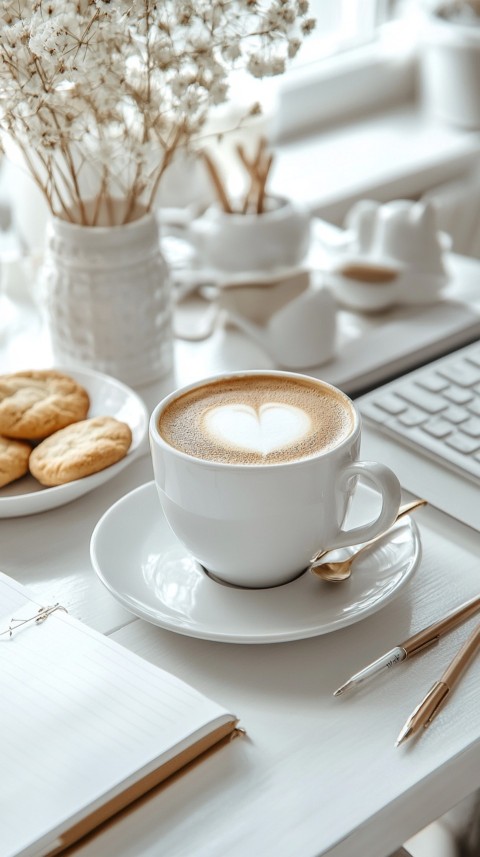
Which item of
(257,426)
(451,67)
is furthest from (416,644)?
(451,67)

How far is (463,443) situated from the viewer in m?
0.78

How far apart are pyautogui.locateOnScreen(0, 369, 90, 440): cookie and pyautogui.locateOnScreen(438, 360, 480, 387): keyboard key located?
306 mm

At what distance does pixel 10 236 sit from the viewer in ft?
4.70

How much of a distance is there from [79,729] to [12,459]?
271 mm

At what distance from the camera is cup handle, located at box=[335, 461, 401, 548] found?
0.60 meters

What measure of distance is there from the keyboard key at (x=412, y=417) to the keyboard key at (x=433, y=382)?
1.4 inches

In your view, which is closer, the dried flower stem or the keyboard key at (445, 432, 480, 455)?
the keyboard key at (445, 432, 480, 455)

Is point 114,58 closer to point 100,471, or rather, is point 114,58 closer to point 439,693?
point 100,471

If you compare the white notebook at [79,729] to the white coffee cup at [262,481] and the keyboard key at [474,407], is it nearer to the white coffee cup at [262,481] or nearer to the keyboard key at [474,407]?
the white coffee cup at [262,481]

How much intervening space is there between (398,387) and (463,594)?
26 centimetres

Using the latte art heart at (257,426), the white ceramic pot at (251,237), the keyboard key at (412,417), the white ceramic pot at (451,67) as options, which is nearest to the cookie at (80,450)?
the latte art heart at (257,426)

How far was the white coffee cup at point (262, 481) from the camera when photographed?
0.59 m

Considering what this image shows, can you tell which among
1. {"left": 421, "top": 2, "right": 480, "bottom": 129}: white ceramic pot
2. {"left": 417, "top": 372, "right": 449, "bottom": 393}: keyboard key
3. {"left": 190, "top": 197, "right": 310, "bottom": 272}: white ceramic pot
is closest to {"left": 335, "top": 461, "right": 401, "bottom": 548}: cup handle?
{"left": 417, "top": 372, "right": 449, "bottom": 393}: keyboard key

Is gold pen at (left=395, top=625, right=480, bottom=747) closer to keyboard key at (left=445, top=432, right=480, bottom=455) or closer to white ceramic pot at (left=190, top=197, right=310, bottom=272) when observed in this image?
keyboard key at (left=445, top=432, right=480, bottom=455)
